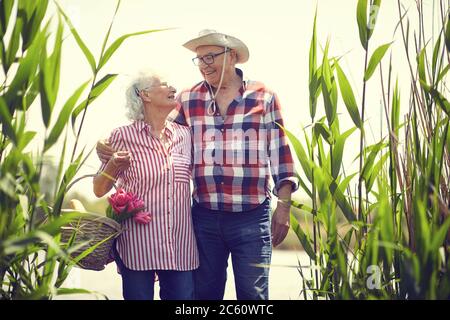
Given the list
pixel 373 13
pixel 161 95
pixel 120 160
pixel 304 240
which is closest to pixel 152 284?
pixel 120 160

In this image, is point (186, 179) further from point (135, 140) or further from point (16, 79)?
point (16, 79)

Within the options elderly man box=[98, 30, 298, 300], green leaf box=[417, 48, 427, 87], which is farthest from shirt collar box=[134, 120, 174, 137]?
green leaf box=[417, 48, 427, 87]

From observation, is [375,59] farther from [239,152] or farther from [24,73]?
[24,73]

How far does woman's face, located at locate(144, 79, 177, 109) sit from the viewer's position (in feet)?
8.34

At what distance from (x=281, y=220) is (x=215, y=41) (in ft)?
2.46

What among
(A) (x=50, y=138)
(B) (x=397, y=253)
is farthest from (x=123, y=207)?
(B) (x=397, y=253)

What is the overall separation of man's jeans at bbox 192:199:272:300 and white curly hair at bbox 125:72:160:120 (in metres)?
0.43

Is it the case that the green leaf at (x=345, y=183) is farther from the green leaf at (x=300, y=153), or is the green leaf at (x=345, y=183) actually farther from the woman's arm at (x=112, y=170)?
the woman's arm at (x=112, y=170)

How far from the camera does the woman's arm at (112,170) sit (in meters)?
2.38

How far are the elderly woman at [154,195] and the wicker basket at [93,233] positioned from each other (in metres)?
0.12

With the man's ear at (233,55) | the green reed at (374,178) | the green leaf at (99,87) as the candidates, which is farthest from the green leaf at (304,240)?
the green leaf at (99,87)

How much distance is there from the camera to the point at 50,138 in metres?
1.79

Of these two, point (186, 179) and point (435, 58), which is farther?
point (186, 179)

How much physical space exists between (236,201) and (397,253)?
755 mm
